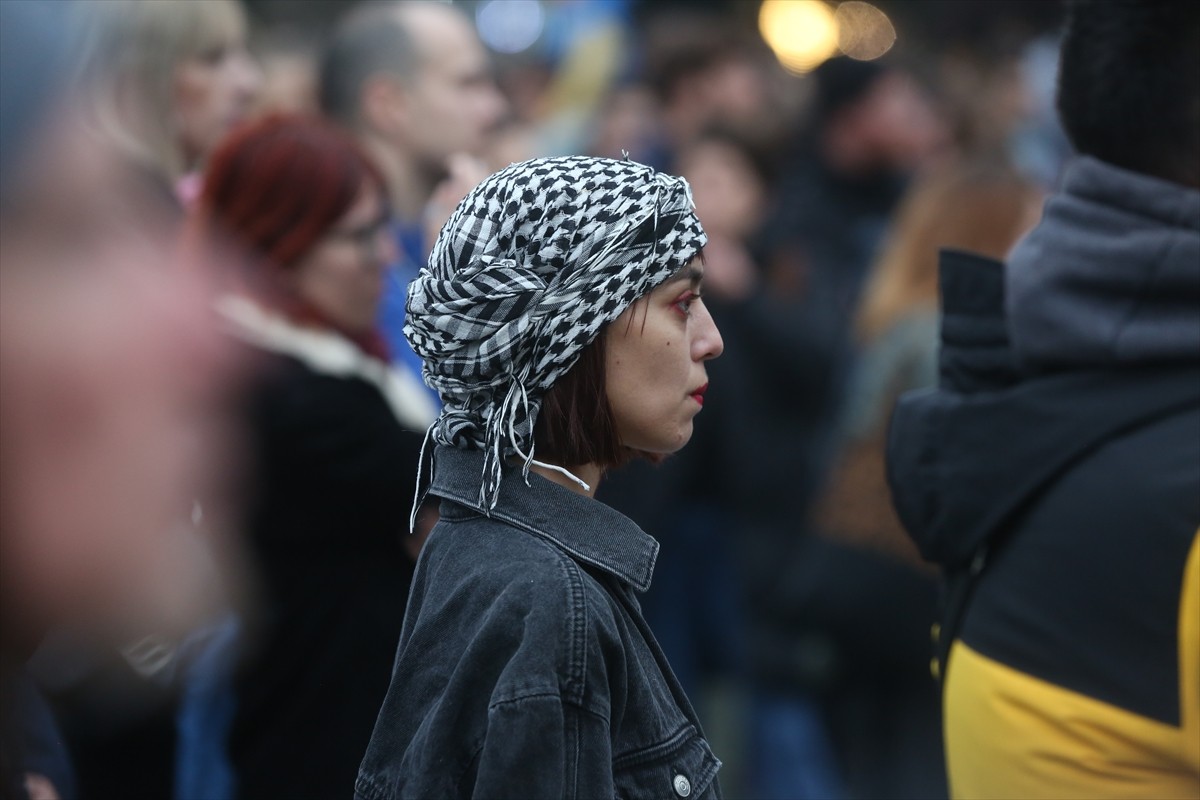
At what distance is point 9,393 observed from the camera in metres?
1.34

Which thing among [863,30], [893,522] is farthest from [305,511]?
[863,30]

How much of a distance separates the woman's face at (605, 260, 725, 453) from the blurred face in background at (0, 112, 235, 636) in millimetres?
615

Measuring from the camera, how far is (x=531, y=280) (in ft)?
5.82

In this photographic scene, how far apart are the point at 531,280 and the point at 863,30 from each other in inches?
559

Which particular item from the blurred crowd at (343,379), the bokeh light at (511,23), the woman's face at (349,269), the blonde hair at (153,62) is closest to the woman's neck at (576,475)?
the blurred crowd at (343,379)

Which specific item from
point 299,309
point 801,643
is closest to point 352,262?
point 299,309

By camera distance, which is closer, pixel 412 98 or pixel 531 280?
pixel 531 280

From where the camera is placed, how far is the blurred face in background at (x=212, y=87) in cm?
374

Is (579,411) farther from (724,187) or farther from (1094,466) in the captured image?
(724,187)

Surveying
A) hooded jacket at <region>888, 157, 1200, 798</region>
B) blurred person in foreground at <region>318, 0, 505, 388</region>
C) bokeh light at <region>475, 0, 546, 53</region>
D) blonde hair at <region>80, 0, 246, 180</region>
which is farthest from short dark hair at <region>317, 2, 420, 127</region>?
bokeh light at <region>475, 0, 546, 53</region>

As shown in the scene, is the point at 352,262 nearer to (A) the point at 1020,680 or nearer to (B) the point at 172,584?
(B) the point at 172,584

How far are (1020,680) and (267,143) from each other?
2052 millimetres

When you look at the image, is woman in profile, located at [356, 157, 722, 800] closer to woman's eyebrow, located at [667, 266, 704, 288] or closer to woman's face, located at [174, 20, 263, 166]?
woman's eyebrow, located at [667, 266, 704, 288]

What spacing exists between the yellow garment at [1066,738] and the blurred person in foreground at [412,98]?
7.63 ft
